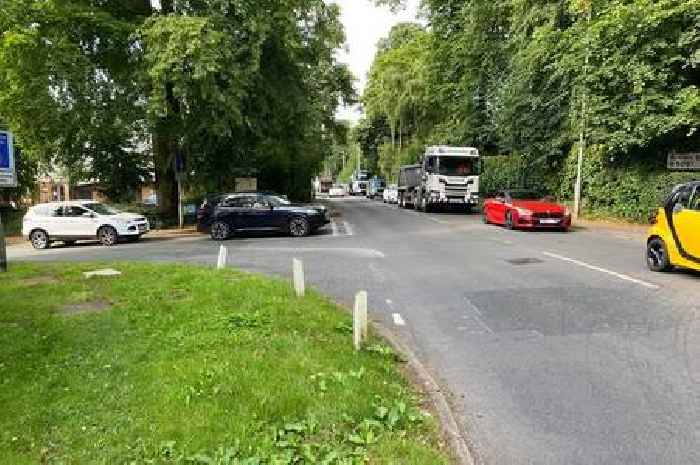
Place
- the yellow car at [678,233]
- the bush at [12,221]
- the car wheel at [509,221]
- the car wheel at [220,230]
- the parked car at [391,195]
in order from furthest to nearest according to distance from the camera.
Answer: the parked car at [391,195], the bush at [12,221], the car wheel at [220,230], the car wheel at [509,221], the yellow car at [678,233]

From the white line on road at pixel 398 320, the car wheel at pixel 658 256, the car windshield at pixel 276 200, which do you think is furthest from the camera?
the car windshield at pixel 276 200

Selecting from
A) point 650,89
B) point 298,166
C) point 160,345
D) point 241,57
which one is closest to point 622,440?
point 160,345

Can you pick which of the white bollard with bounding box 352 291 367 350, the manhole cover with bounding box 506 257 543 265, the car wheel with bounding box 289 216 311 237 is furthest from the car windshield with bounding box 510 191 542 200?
the white bollard with bounding box 352 291 367 350

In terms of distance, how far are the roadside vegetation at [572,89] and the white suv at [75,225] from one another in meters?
17.2

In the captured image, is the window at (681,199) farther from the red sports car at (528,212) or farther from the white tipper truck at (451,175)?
the white tipper truck at (451,175)

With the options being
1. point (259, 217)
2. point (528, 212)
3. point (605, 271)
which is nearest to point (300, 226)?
point (259, 217)

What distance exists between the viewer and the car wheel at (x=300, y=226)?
23125mm

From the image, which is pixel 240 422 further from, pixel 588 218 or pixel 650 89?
pixel 588 218

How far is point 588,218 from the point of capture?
26.9 meters

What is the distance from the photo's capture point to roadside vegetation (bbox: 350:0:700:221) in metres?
21.0

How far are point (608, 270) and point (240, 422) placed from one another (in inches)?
387

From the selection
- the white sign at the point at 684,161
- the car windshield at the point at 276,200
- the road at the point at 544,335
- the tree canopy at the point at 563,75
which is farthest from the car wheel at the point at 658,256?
the car windshield at the point at 276,200

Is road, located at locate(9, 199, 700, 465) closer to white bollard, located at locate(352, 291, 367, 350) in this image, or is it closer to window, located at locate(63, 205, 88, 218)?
white bollard, located at locate(352, 291, 367, 350)

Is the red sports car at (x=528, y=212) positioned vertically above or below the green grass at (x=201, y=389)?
above
